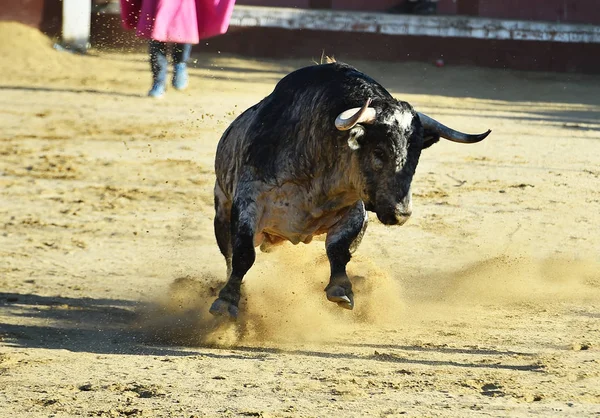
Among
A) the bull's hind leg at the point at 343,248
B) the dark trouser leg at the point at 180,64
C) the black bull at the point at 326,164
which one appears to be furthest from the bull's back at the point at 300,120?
the dark trouser leg at the point at 180,64

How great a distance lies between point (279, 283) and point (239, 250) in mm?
766

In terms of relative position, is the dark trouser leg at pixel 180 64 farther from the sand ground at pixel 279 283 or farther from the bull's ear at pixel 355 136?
the bull's ear at pixel 355 136

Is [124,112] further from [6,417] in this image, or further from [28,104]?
[6,417]

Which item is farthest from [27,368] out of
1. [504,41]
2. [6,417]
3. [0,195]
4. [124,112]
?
[504,41]

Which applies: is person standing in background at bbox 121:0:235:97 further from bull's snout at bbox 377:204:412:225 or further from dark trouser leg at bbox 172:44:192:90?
bull's snout at bbox 377:204:412:225

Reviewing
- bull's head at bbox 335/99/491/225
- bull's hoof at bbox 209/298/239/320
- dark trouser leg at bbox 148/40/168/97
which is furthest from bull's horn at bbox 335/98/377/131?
dark trouser leg at bbox 148/40/168/97

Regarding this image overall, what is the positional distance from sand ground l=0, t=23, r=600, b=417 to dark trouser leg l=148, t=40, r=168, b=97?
0.25m

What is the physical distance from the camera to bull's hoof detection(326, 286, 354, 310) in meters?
4.21

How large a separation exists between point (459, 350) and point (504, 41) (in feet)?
29.4

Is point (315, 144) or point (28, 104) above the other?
point (315, 144)

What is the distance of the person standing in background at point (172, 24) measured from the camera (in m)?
10.0

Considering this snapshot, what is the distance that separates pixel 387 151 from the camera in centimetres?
417

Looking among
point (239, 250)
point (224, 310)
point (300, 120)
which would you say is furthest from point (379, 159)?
point (224, 310)

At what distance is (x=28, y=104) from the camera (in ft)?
32.2
